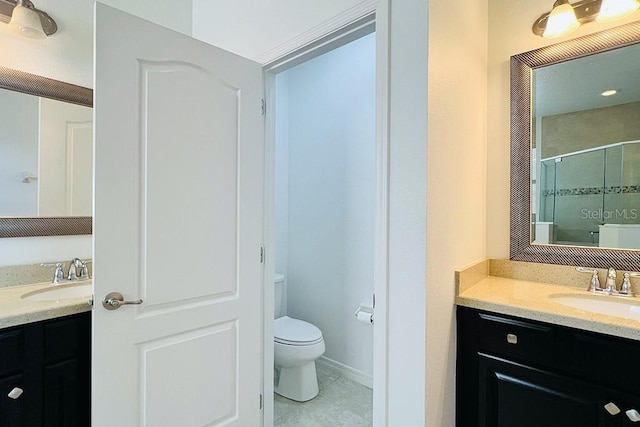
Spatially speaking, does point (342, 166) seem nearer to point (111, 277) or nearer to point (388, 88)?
point (388, 88)

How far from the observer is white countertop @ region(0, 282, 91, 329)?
3.81 ft

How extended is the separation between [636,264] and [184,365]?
2011mm

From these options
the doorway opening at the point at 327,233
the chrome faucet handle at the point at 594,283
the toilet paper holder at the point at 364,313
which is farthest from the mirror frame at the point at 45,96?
the chrome faucet handle at the point at 594,283

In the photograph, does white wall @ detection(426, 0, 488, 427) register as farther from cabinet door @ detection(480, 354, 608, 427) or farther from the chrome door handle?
the chrome door handle

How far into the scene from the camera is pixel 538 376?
126cm

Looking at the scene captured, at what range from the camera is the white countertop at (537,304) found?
111cm

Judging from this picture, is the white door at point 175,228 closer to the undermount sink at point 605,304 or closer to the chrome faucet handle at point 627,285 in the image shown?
the undermount sink at point 605,304

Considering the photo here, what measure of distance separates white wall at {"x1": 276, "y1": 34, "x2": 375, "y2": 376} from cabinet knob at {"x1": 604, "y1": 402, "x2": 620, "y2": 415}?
147 centimetres

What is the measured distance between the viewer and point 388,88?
1307mm

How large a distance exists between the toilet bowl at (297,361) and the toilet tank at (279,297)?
1.73 ft

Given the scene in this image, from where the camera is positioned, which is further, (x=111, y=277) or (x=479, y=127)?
(x=479, y=127)

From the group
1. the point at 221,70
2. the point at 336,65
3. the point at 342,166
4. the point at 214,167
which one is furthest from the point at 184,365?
the point at 336,65

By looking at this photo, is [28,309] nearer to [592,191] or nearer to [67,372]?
[67,372]

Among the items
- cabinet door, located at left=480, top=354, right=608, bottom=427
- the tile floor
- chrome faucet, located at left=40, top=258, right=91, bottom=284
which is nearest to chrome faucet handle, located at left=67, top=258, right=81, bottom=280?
chrome faucet, located at left=40, top=258, right=91, bottom=284
